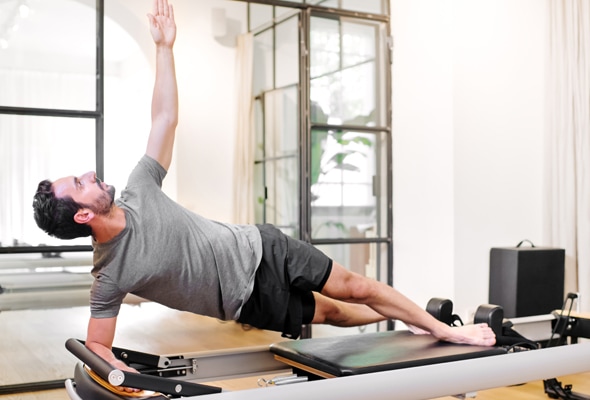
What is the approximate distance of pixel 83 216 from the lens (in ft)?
7.02

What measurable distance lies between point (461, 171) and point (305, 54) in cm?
123

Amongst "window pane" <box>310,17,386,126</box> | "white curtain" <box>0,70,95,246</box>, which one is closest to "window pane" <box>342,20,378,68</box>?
"window pane" <box>310,17,386,126</box>

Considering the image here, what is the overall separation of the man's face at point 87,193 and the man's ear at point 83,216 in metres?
0.02

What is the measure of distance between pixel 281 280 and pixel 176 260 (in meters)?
0.41

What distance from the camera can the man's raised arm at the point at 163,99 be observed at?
2.53 m

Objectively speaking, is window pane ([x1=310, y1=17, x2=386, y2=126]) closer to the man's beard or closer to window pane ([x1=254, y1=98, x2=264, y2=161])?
window pane ([x1=254, y1=98, x2=264, y2=161])

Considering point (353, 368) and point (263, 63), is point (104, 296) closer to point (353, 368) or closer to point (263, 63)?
point (353, 368)

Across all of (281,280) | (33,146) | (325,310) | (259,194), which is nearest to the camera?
(281,280)

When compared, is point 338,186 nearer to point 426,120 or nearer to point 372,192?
point 372,192

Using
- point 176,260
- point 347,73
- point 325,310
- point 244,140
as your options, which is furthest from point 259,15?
point 176,260

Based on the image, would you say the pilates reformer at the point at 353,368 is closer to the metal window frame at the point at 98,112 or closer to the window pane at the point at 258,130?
the metal window frame at the point at 98,112

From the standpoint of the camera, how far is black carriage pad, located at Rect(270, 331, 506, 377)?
2262mm

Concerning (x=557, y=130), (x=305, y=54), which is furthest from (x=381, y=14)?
(x=557, y=130)

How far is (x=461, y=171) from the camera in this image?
4629 millimetres
